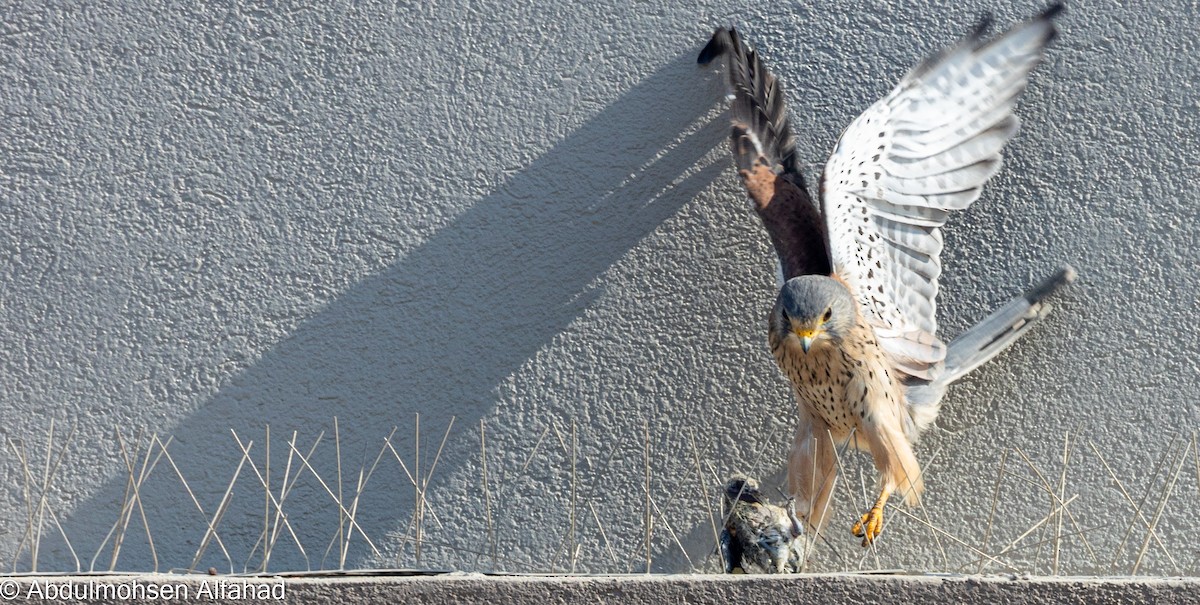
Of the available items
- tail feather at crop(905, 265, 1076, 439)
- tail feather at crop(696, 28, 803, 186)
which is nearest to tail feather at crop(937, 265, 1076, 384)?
tail feather at crop(905, 265, 1076, 439)

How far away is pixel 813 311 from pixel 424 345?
1.02 m

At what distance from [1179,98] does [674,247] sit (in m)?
1.36

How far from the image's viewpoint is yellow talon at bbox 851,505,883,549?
2.71 meters

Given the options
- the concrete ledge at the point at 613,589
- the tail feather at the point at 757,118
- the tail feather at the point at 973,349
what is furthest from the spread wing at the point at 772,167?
the concrete ledge at the point at 613,589

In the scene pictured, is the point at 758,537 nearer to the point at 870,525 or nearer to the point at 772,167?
the point at 870,525

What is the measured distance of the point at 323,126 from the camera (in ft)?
10.2

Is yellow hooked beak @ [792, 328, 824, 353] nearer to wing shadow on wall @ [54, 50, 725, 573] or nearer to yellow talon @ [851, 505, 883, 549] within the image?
yellow talon @ [851, 505, 883, 549]

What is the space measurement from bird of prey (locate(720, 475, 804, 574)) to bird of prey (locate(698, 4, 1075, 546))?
0.55ft

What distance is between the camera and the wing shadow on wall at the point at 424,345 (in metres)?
2.99

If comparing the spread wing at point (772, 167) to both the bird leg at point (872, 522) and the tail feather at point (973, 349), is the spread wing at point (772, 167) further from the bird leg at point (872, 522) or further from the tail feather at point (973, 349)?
the bird leg at point (872, 522)

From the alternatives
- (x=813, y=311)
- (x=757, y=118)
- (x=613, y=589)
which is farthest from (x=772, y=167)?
(x=613, y=589)

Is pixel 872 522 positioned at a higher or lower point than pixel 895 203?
lower

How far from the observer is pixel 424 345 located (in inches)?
120

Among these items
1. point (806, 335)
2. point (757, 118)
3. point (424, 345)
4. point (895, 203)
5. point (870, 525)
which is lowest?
point (870, 525)
